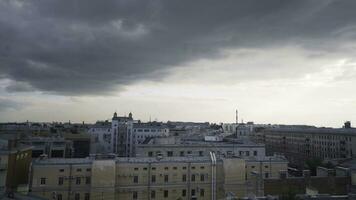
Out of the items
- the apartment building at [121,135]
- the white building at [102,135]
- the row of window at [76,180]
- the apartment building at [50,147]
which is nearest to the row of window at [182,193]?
the row of window at [76,180]

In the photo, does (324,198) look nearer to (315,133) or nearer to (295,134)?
(315,133)

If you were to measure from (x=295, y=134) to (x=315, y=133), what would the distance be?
43.8ft

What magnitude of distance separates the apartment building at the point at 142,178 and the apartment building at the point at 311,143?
181 feet

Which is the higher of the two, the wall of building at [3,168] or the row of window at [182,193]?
the wall of building at [3,168]

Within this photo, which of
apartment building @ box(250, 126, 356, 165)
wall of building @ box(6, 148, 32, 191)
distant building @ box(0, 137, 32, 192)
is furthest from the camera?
apartment building @ box(250, 126, 356, 165)

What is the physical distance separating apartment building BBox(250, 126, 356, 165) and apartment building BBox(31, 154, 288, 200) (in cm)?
5512

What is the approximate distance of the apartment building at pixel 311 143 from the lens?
106m

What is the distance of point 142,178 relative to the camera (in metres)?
53.7

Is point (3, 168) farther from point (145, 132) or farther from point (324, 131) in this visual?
point (324, 131)

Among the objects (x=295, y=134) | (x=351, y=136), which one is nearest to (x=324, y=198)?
(x=351, y=136)

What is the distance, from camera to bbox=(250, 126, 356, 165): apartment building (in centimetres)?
10569

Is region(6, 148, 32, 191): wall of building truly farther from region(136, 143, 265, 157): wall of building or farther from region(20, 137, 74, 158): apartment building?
region(20, 137, 74, 158): apartment building

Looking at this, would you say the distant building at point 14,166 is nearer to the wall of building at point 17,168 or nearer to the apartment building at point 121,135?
the wall of building at point 17,168

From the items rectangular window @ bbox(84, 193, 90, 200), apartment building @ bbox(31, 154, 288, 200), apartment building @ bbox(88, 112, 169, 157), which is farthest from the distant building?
apartment building @ bbox(88, 112, 169, 157)
